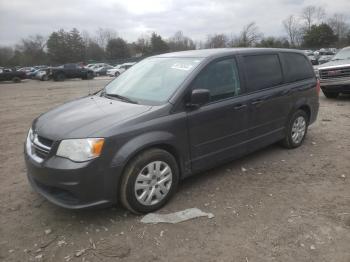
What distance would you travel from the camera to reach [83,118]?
12.3 ft

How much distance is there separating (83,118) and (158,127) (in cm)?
82

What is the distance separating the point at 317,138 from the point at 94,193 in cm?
480

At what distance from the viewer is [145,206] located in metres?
3.76

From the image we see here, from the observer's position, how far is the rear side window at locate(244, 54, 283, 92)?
487 cm

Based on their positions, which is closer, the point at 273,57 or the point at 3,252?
the point at 3,252

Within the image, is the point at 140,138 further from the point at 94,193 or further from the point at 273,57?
the point at 273,57

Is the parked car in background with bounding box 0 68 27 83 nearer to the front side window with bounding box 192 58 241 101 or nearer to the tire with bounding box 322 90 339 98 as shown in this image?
the tire with bounding box 322 90 339 98

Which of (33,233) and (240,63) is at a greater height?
(240,63)

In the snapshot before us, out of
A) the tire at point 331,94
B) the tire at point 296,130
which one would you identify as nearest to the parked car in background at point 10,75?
the tire at point 331,94

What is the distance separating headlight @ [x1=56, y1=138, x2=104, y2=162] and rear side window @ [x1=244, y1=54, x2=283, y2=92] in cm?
241

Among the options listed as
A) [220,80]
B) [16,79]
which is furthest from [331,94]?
[16,79]

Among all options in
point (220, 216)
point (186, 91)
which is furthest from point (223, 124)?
point (220, 216)

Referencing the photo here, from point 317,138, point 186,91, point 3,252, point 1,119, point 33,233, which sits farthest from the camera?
point 1,119

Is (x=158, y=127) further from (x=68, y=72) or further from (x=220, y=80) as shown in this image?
(x=68, y=72)
